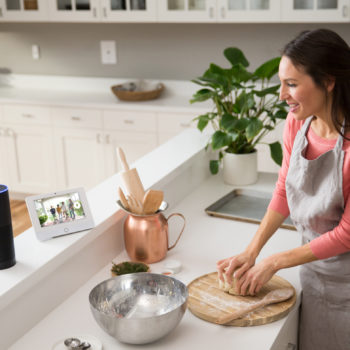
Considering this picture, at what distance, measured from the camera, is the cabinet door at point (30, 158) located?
14.0ft

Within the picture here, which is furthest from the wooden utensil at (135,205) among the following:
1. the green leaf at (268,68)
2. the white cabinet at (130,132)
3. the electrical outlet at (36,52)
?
the electrical outlet at (36,52)

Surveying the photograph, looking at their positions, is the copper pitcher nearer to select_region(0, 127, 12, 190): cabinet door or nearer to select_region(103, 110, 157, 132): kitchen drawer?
select_region(103, 110, 157, 132): kitchen drawer

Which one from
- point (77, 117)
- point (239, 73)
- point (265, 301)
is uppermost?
point (239, 73)

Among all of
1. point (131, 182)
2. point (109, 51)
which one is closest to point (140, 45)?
point (109, 51)

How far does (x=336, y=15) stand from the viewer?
3529 millimetres

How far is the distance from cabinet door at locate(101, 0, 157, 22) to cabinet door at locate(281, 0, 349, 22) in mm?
910

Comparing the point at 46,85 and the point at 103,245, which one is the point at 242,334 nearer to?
the point at 103,245

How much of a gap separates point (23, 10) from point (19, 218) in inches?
60.9

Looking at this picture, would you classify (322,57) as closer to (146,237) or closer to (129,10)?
(146,237)

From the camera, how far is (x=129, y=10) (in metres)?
3.99

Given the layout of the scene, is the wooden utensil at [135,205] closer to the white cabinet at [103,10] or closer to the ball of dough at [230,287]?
the ball of dough at [230,287]

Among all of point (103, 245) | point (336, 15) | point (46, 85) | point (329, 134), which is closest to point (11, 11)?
point (46, 85)

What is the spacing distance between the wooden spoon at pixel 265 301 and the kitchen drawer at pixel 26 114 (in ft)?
9.80

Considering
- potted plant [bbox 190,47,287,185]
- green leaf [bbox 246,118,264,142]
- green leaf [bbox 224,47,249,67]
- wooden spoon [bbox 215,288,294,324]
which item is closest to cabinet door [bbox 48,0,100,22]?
green leaf [bbox 224,47,249,67]
